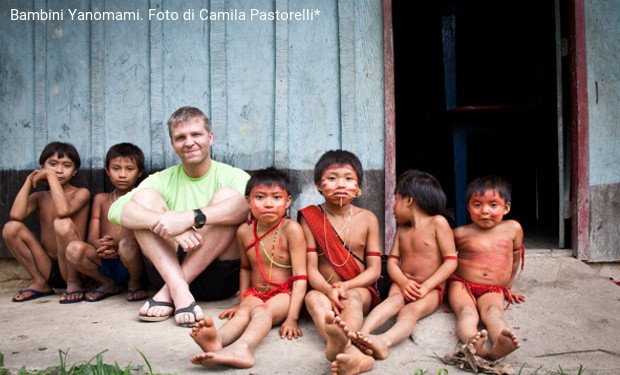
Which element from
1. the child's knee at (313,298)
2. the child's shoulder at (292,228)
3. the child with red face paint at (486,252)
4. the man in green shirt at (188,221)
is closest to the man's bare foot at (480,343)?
the child with red face paint at (486,252)

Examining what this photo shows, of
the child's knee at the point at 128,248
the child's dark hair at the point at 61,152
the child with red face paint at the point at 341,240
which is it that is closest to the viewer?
the child with red face paint at the point at 341,240

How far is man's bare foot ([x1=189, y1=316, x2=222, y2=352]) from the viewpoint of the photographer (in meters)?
2.10

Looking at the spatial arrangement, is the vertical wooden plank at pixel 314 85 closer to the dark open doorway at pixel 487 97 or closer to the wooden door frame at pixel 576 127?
the wooden door frame at pixel 576 127

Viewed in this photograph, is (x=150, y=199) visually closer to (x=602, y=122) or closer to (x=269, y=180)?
(x=269, y=180)

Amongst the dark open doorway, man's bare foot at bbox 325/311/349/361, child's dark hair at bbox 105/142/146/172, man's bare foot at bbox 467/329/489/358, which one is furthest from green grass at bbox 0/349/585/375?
the dark open doorway

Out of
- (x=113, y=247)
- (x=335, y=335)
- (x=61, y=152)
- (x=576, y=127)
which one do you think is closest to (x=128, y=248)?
(x=113, y=247)

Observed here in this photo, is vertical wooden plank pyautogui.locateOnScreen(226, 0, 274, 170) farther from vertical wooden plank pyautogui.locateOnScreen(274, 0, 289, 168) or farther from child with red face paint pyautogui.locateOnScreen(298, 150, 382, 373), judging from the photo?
Answer: child with red face paint pyautogui.locateOnScreen(298, 150, 382, 373)

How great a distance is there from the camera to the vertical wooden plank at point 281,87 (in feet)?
12.2

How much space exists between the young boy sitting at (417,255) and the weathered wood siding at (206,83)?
2.45ft

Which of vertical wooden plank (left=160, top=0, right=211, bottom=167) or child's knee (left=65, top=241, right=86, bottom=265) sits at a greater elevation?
vertical wooden plank (left=160, top=0, right=211, bottom=167)

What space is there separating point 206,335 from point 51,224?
2.14m

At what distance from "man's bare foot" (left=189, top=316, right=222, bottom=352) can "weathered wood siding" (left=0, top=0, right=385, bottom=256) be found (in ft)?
5.59

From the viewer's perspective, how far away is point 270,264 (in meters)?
2.89

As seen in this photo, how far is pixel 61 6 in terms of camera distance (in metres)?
3.86
